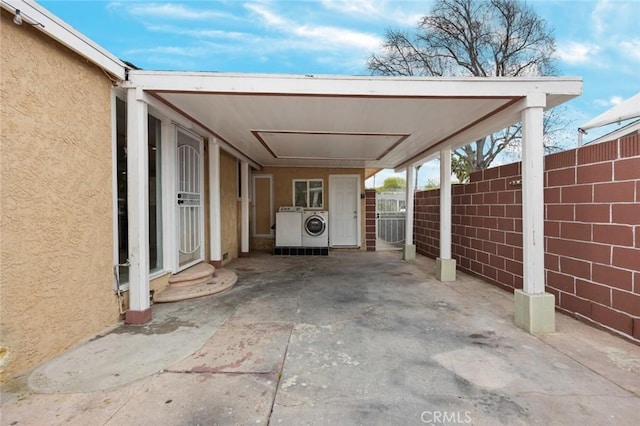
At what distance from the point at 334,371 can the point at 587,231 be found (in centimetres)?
281

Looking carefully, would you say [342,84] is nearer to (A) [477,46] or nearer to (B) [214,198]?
(B) [214,198]

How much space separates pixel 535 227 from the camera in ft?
9.14

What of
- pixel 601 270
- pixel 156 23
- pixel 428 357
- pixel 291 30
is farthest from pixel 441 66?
pixel 428 357

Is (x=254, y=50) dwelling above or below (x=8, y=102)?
above

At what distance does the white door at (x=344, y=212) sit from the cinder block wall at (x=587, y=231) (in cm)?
415

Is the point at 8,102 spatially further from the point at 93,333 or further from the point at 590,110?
the point at 590,110

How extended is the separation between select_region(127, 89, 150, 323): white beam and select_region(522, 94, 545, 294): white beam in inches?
145

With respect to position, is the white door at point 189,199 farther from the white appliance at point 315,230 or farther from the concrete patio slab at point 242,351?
the white appliance at point 315,230

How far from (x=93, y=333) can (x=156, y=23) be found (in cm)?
556

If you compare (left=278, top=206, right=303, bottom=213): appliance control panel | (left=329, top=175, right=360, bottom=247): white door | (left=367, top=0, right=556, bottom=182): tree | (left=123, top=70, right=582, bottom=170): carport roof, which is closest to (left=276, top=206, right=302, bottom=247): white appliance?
(left=278, top=206, right=303, bottom=213): appliance control panel

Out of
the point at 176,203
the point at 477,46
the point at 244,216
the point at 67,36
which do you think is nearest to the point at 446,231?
the point at 176,203

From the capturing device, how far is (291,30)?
714 cm

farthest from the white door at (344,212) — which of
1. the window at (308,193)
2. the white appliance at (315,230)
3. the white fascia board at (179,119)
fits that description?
the white fascia board at (179,119)

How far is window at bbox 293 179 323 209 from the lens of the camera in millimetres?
8273
